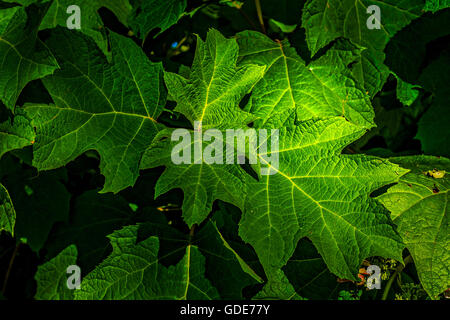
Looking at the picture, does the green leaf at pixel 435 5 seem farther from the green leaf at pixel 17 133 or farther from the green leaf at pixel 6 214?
the green leaf at pixel 6 214

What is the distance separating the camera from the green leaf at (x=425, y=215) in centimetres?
105

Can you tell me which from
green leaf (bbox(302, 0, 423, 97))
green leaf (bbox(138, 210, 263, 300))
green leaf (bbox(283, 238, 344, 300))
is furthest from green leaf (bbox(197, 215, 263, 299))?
green leaf (bbox(302, 0, 423, 97))

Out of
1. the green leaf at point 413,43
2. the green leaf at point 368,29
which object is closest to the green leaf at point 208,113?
the green leaf at point 368,29

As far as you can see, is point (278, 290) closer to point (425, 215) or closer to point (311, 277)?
point (311, 277)

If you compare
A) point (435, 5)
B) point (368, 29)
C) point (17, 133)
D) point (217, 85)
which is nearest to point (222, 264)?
point (217, 85)

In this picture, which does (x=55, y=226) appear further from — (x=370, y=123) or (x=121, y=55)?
(x=370, y=123)

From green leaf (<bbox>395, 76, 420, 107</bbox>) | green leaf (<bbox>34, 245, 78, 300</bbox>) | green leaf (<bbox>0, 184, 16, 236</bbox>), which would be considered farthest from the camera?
green leaf (<bbox>34, 245, 78, 300</bbox>)

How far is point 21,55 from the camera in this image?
1074mm

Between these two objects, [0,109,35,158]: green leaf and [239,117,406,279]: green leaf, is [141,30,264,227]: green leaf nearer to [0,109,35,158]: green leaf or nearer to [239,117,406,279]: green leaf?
[239,117,406,279]: green leaf

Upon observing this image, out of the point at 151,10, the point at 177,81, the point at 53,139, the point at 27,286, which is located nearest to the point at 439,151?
the point at 177,81

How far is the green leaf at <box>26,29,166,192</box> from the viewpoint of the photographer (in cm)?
105

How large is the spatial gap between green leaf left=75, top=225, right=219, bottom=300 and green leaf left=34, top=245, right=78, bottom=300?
0.94ft

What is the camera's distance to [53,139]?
1051mm

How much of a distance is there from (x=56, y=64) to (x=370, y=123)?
2.52ft
